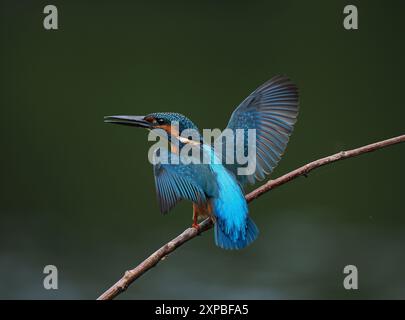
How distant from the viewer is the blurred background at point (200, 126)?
5.01 metres

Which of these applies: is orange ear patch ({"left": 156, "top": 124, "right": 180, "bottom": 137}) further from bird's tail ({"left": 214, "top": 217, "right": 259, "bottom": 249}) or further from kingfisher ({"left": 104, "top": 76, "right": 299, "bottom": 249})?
bird's tail ({"left": 214, "top": 217, "right": 259, "bottom": 249})

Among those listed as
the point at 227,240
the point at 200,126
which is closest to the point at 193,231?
the point at 227,240

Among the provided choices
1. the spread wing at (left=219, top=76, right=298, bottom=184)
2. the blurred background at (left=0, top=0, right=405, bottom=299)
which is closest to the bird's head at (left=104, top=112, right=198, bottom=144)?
the spread wing at (left=219, top=76, right=298, bottom=184)

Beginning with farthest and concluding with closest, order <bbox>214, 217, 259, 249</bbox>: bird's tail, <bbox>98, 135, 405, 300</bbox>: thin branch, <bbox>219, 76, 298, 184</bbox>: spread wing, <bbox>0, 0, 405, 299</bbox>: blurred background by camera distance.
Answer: <bbox>0, 0, 405, 299</bbox>: blurred background → <bbox>219, 76, 298, 184</bbox>: spread wing → <bbox>214, 217, 259, 249</bbox>: bird's tail → <bbox>98, 135, 405, 300</bbox>: thin branch

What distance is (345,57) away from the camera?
7.39m

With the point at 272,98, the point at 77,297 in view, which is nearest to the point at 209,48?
the point at 77,297

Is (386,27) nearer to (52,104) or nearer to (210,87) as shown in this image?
(210,87)

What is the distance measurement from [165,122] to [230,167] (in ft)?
1.26

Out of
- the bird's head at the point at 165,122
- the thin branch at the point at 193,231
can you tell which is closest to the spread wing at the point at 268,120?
the bird's head at the point at 165,122

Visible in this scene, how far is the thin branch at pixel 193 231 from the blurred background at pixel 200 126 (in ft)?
6.78

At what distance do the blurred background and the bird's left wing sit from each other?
6.17ft

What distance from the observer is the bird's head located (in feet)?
11.0

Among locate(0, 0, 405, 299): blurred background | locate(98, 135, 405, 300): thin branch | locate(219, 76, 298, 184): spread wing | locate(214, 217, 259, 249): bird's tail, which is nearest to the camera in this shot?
locate(98, 135, 405, 300): thin branch

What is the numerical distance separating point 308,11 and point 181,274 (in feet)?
12.9
